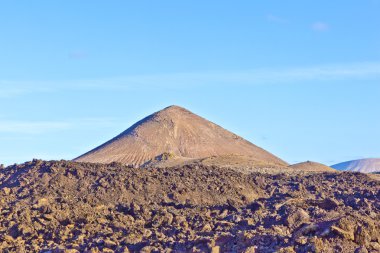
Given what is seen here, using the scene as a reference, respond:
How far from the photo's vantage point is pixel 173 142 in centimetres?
5591

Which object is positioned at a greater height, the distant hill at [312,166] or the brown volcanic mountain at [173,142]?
the brown volcanic mountain at [173,142]

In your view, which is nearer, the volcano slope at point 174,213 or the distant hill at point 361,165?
the volcano slope at point 174,213

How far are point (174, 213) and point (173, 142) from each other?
1445 inches

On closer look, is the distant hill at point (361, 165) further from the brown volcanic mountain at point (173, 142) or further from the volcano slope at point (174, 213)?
the volcano slope at point (174, 213)

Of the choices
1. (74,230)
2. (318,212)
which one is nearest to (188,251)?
(318,212)

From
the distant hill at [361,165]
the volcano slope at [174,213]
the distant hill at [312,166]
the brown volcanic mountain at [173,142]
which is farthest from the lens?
the distant hill at [361,165]

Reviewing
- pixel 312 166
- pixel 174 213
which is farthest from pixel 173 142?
pixel 174 213

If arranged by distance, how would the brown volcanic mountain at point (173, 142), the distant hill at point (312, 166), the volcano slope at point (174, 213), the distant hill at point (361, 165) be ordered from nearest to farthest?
the volcano slope at point (174, 213) → the distant hill at point (312, 166) → the brown volcanic mountain at point (173, 142) → the distant hill at point (361, 165)

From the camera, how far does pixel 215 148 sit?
56.3 m

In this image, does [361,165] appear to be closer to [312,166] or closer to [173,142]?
[173,142]

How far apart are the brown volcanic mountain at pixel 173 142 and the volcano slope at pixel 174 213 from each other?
59.3 feet

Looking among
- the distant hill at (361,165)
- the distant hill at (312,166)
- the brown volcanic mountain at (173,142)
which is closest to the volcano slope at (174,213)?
the distant hill at (312,166)

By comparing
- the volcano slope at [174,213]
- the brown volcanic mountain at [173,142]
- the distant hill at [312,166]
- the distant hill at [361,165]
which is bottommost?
the volcano slope at [174,213]

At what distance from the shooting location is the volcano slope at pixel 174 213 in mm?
13961
